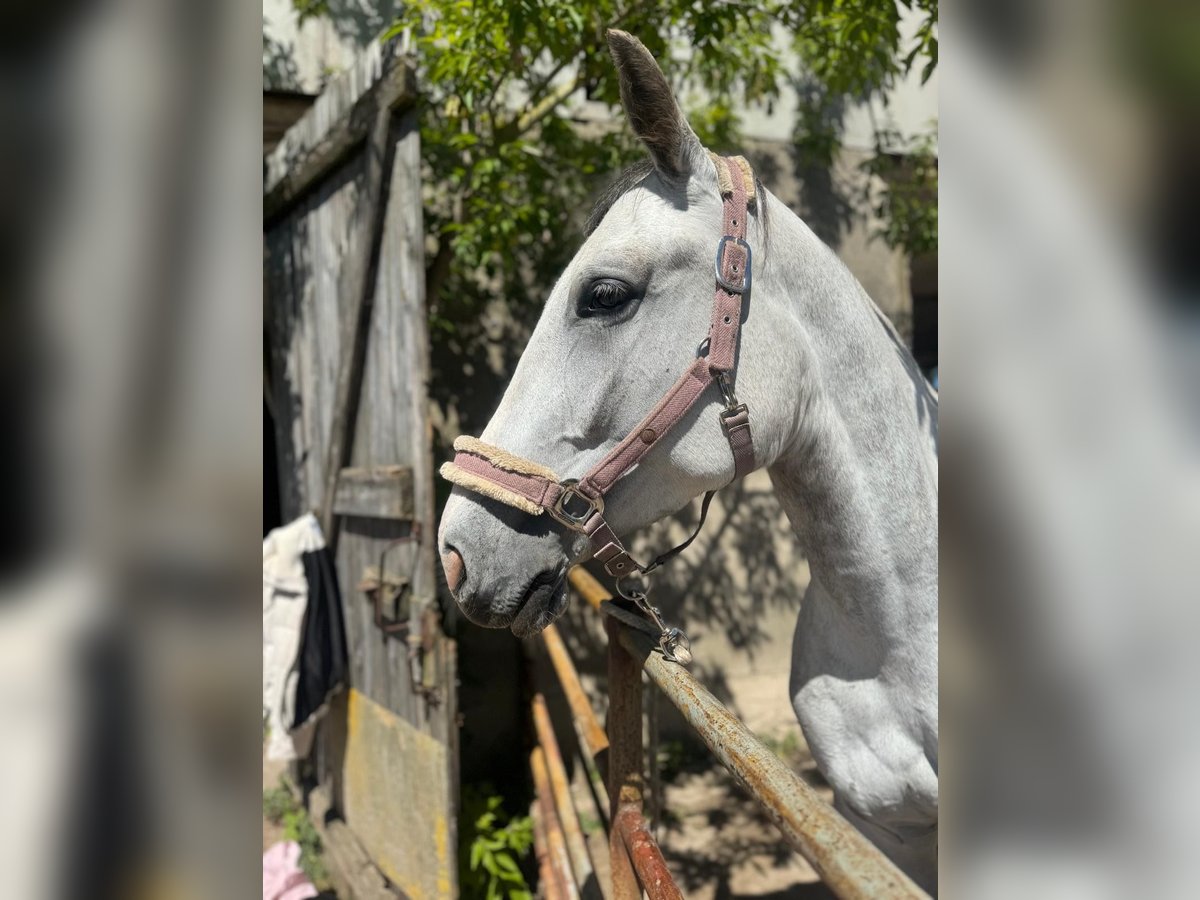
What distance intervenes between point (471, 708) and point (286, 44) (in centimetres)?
332

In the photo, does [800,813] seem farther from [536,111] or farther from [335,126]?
[536,111]

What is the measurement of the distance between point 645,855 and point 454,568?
1.77ft

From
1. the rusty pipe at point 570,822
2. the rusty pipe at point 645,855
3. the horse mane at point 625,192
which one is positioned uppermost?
the horse mane at point 625,192

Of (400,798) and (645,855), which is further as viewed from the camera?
(400,798)

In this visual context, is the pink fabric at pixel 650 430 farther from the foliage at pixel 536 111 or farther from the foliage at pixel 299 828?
the foliage at pixel 299 828

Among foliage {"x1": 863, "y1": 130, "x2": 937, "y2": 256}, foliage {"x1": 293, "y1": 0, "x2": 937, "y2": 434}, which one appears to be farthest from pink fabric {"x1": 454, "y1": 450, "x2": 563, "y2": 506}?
foliage {"x1": 863, "y1": 130, "x2": 937, "y2": 256}

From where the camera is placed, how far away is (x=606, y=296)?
49.8 inches

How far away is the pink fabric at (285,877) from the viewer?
98.9 inches

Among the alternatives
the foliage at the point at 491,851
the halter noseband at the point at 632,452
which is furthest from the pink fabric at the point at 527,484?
the foliage at the point at 491,851

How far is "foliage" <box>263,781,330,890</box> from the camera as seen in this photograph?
9.36ft

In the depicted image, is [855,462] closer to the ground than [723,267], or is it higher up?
closer to the ground

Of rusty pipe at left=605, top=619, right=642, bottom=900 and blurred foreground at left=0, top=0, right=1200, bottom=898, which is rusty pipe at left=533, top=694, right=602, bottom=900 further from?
blurred foreground at left=0, top=0, right=1200, bottom=898

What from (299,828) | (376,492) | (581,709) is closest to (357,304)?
(376,492)

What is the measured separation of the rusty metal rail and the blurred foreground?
29 centimetres
